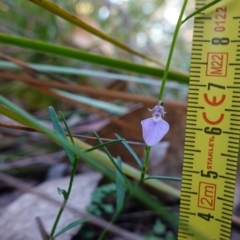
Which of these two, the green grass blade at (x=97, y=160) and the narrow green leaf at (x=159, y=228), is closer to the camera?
the green grass blade at (x=97, y=160)

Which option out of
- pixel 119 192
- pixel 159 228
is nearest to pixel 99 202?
pixel 159 228

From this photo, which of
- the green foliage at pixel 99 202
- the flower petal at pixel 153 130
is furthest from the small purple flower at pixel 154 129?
the green foliage at pixel 99 202

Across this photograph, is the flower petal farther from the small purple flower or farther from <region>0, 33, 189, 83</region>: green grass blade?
<region>0, 33, 189, 83</region>: green grass blade

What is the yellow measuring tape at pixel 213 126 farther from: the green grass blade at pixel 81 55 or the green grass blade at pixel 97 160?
the green grass blade at pixel 81 55

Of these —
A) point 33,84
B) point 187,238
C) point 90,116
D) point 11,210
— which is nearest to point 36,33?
point 90,116

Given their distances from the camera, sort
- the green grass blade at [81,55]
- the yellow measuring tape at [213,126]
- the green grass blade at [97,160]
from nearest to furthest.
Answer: the green grass blade at [97,160] → the yellow measuring tape at [213,126] → the green grass blade at [81,55]

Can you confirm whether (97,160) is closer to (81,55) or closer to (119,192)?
(119,192)
